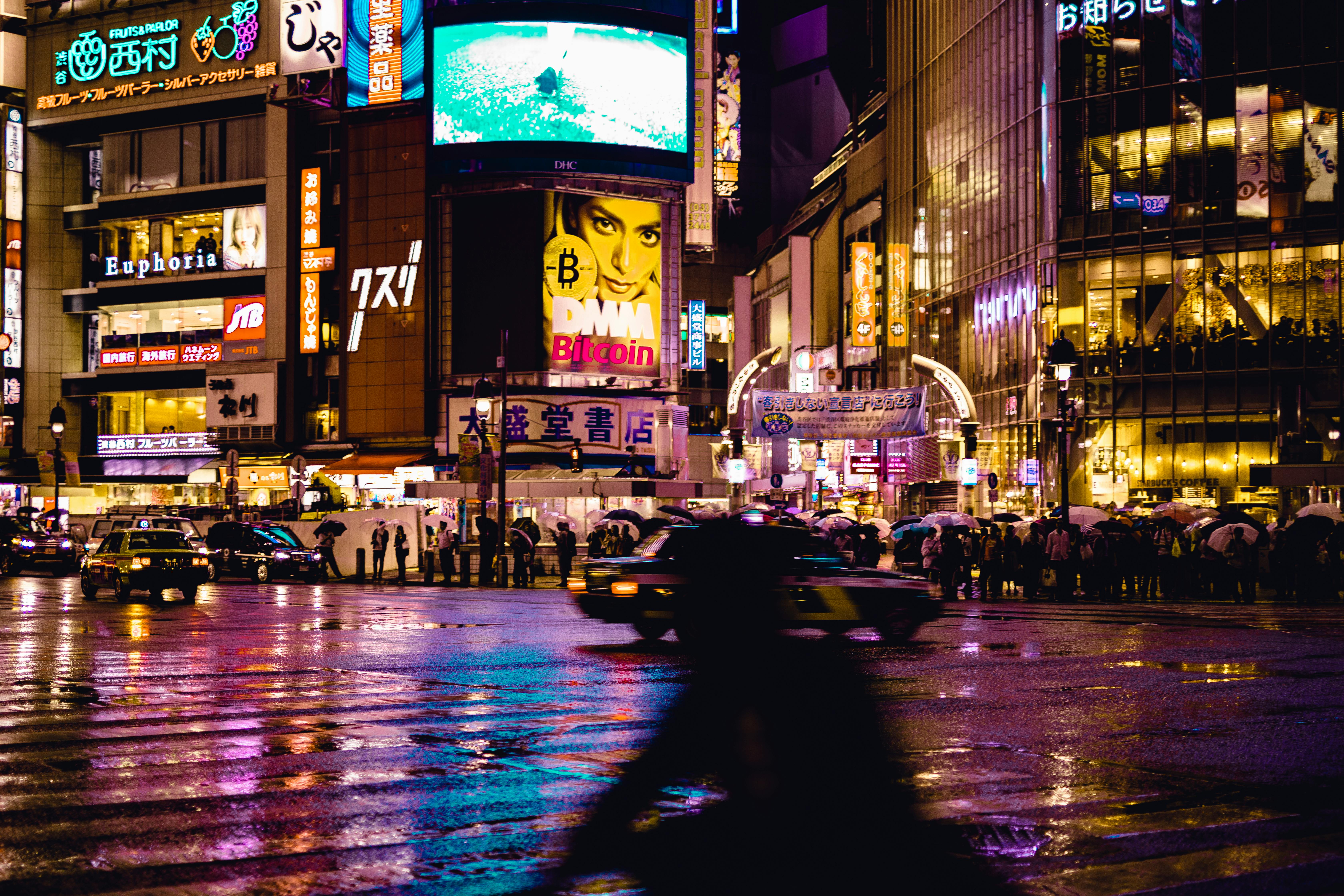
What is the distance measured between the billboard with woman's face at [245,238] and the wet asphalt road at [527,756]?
5680cm

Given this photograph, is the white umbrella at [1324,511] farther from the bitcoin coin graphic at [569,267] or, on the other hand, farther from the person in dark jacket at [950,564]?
the bitcoin coin graphic at [569,267]

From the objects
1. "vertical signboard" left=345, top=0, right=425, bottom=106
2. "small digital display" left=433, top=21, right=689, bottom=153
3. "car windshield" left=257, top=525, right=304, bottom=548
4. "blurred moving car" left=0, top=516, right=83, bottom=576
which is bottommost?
"blurred moving car" left=0, top=516, right=83, bottom=576

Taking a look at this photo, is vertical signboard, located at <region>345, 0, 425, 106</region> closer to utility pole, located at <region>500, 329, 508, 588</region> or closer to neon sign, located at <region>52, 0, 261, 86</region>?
neon sign, located at <region>52, 0, 261, 86</region>

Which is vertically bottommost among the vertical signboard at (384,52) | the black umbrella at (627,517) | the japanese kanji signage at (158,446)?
the black umbrella at (627,517)

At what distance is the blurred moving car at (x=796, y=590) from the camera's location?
17.0 m

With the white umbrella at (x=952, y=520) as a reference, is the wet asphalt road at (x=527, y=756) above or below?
below

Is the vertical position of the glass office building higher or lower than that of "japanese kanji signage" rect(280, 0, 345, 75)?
lower

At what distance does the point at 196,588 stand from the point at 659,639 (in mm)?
14446

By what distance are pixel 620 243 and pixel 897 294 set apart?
1481 centimetres

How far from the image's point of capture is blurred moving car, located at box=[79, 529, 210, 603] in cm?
2789

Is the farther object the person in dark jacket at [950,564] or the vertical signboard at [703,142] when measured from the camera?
the vertical signboard at [703,142]

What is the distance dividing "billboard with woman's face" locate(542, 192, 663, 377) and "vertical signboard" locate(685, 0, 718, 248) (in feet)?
8.42

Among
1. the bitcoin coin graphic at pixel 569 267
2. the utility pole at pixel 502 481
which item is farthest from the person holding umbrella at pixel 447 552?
the bitcoin coin graphic at pixel 569 267

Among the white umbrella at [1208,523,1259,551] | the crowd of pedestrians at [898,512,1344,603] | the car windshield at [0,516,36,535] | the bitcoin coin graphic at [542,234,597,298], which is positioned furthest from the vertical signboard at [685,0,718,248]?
the white umbrella at [1208,523,1259,551]
